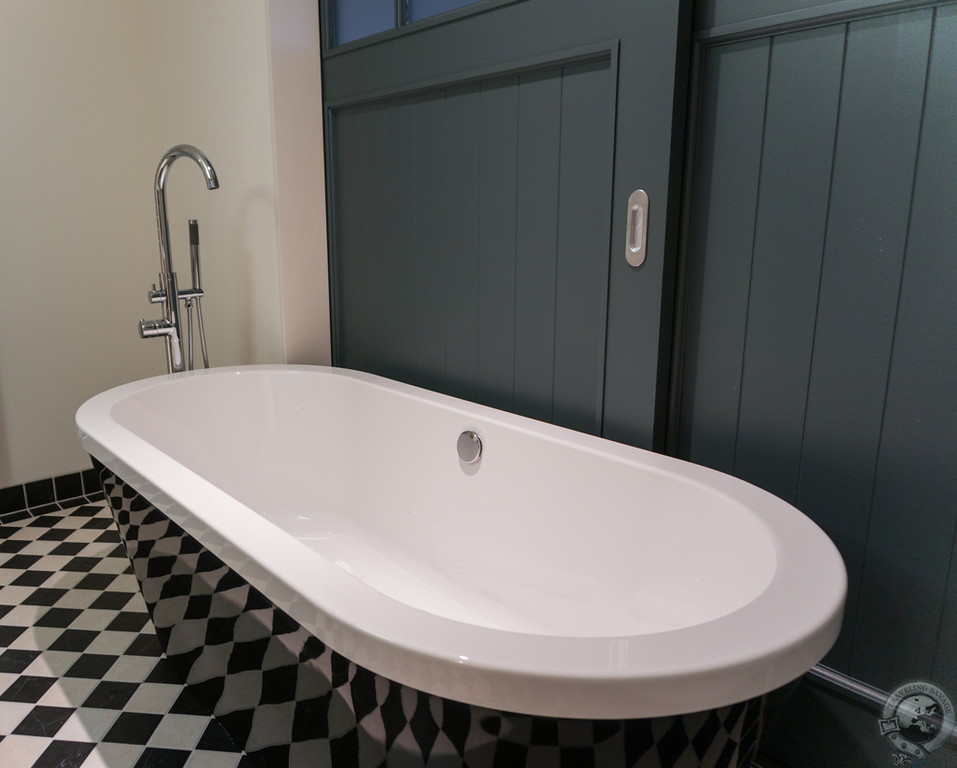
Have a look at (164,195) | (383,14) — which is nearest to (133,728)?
(164,195)

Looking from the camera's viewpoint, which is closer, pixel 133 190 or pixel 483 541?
pixel 483 541

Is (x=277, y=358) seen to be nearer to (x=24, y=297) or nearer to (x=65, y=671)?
(x=24, y=297)

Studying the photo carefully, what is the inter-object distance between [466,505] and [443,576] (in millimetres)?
182

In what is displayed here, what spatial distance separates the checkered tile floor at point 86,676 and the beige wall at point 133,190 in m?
0.60

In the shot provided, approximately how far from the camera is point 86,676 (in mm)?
1721

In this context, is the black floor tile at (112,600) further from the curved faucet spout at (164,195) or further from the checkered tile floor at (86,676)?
the curved faucet spout at (164,195)

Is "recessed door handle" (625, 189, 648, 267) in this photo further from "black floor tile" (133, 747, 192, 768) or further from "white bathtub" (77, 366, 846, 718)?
"black floor tile" (133, 747, 192, 768)

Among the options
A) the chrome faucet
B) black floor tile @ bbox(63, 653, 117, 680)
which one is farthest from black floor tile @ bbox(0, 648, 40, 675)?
the chrome faucet

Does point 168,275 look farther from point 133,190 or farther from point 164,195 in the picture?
point 133,190

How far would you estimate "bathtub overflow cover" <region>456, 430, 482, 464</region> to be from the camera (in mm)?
1749

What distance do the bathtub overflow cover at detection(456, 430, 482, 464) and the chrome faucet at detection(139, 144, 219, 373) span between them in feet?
3.29

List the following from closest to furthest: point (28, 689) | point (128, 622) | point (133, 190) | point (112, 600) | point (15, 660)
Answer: point (28, 689) < point (15, 660) < point (128, 622) < point (112, 600) < point (133, 190)

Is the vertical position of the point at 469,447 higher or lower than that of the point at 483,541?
higher

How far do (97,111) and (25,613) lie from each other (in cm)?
166
